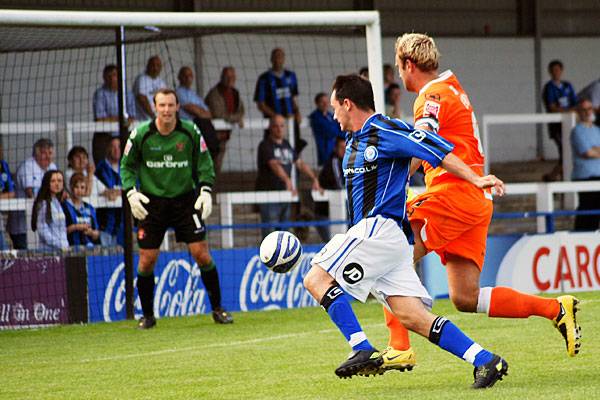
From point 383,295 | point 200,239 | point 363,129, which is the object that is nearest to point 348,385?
point 383,295

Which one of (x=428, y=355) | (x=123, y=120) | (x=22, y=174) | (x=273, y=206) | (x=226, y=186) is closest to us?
(x=428, y=355)

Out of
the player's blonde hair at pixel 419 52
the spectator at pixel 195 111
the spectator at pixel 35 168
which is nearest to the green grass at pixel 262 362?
the player's blonde hair at pixel 419 52

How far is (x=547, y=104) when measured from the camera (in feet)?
68.3

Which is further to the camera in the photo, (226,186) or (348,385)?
(226,186)

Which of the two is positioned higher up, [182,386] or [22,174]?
[22,174]

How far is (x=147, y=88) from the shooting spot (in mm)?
15703

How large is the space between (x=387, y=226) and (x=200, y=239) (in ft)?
17.7

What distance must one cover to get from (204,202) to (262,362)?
3.43 meters

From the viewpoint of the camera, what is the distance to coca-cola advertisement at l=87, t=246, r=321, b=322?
13.6 m

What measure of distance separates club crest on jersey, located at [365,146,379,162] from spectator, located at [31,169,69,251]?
719 cm

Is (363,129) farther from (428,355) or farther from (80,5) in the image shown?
(80,5)

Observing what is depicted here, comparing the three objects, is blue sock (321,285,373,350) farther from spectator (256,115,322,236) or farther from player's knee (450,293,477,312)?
spectator (256,115,322,236)

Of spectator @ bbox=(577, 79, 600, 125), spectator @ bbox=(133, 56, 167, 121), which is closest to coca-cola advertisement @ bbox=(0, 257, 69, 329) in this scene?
spectator @ bbox=(133, 56, 167, 121)

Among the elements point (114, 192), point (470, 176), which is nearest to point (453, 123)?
point (470, 176)
